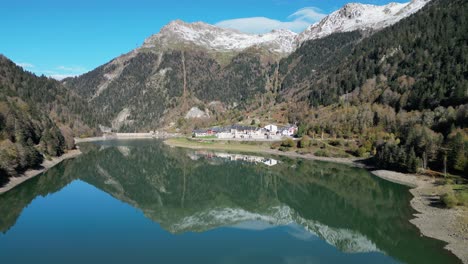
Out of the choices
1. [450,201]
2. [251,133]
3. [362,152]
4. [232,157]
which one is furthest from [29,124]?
[450,201]

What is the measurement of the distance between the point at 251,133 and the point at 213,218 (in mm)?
94548

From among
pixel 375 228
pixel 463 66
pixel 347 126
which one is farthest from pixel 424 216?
pixel 463 66

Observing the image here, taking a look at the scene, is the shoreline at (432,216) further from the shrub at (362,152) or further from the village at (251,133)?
the village at (251,133)

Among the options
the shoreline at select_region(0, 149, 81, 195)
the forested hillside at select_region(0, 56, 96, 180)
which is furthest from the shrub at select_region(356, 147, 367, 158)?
the forested hillside at select_region(0, 56, 96, 180)

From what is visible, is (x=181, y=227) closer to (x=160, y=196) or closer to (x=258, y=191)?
(x=160, y=196)

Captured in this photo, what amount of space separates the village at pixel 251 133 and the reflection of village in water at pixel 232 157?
22105 mm

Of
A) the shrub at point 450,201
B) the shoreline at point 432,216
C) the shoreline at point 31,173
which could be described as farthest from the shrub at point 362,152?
the shoreline at point 31,173

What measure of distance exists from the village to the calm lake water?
49871 mm

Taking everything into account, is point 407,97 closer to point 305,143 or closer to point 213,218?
point 305,143

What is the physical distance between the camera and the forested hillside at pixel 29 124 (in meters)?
61.9

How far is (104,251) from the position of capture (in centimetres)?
3247

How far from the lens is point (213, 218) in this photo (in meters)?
46.1

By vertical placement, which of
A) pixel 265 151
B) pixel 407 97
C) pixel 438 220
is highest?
pixel 407 97

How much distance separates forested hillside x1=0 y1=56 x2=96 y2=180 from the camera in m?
61.9
